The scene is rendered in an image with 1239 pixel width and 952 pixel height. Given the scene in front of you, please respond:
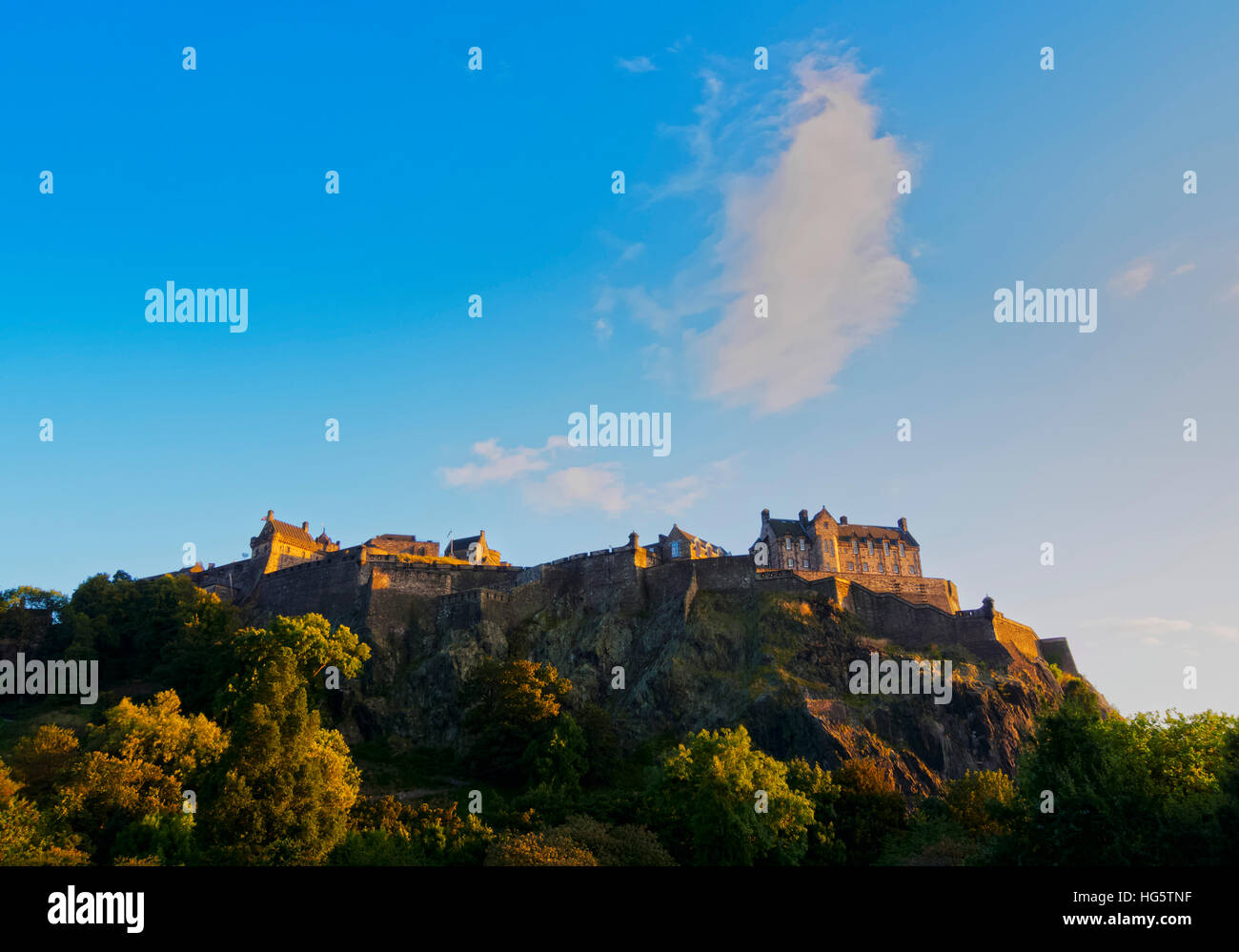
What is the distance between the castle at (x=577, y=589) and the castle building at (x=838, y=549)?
297 centimetres

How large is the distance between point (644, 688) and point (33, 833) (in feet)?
135

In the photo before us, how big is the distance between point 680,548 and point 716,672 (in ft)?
74.7

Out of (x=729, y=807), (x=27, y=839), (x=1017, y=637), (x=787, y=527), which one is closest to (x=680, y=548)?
(x=787, y=527)

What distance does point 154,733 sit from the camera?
47812 mm

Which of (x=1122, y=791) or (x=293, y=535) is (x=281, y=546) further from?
(x=1122, y=791)

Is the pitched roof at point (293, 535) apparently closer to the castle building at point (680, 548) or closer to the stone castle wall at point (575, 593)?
the stone castle wall at point (575, 593)

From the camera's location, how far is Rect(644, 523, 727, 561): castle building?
8906 centimetres

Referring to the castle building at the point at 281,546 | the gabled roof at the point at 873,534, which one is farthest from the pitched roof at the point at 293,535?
the gabled roof at the point at 873,534

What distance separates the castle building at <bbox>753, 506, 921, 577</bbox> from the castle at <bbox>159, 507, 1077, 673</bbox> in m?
2.97

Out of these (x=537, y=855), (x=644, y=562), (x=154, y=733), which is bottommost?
(x=537, y=855)

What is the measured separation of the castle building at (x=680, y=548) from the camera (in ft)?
292
